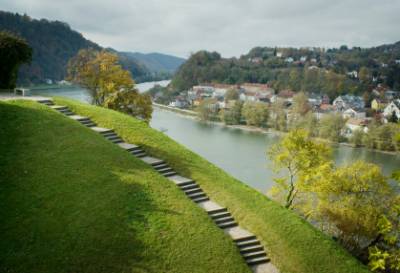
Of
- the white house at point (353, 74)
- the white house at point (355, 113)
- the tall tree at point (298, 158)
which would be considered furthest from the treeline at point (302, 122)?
the white house at point (353, 74)

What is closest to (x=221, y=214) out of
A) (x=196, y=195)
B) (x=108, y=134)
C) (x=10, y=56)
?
(x=196, y=195)

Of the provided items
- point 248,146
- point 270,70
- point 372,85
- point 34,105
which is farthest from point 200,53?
point 34,105

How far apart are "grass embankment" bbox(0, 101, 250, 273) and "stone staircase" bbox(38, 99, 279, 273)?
51cm

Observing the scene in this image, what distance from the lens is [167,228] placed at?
9789 mm

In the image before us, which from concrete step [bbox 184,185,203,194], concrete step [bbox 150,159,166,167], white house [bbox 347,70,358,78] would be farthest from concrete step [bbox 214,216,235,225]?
white house [bbox 347,70,358,78]

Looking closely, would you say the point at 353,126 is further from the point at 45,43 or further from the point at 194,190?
the point at 45,43

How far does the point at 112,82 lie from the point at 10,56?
256 inches

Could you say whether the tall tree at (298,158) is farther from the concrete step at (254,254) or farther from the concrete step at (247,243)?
the concrete step at (254,254)

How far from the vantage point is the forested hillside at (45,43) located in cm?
8141

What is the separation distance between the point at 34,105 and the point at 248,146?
32.9 m

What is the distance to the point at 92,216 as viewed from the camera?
9.68m

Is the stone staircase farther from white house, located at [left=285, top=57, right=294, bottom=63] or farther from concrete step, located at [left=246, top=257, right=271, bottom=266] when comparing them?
white house, located at [left=285, top=57, right=294, bottom=63]

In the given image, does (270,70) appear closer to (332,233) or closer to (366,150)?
(366,150)

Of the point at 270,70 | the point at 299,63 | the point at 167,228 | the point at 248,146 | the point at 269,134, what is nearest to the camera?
the point at 167,228
